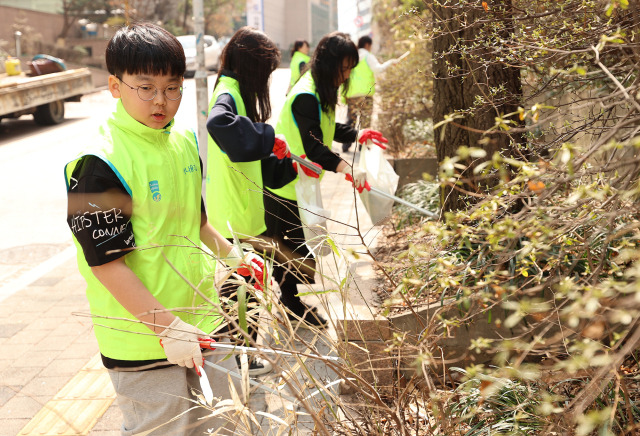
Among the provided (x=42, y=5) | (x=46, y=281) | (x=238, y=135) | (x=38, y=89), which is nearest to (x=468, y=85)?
(x=238, y=135)

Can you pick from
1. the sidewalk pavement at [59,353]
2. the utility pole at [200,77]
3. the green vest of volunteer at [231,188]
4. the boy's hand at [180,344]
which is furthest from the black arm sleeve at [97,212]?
the utility pole at [200,77]

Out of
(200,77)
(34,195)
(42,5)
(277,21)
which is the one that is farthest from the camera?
(277,21)

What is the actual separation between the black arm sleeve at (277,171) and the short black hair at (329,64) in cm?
58

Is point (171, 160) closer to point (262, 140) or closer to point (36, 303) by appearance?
point (262, 140)

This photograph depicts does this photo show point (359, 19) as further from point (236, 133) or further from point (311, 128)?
point (236, 133)

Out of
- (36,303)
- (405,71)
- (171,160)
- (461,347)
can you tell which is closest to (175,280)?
(171,160)

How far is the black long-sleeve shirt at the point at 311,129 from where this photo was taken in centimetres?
455

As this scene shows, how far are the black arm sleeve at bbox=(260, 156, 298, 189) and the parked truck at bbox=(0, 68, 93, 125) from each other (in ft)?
36.1

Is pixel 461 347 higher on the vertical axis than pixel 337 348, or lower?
lower

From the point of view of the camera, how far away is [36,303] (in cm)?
575

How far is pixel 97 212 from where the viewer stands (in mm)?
2221

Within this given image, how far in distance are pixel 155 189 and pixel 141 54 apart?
438 mm

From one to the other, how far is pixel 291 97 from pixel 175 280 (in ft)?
7.86

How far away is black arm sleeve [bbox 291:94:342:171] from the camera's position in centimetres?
455
